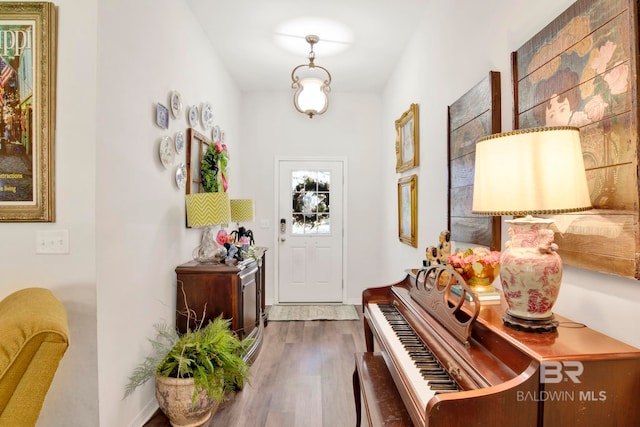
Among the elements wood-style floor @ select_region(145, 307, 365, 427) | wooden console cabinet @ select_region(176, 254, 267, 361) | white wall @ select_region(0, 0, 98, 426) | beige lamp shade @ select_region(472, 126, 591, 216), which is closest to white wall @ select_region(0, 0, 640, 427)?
white wall @ select_region(0, 0, 98, 426)

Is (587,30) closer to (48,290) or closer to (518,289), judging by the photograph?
(518,289)

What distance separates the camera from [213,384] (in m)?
2.06

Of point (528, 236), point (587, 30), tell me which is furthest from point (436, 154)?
point (528, 236)

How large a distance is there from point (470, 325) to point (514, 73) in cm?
114

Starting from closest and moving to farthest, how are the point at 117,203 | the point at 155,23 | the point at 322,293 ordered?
the point at 117,203, the point at 155,23, the point at 322,293

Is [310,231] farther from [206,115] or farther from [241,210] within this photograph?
[206,115]

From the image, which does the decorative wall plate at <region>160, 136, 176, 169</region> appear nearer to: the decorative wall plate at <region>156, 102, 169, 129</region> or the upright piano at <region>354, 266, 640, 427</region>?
the decorative wall plate at <region>156, 102, 169, 129</region>

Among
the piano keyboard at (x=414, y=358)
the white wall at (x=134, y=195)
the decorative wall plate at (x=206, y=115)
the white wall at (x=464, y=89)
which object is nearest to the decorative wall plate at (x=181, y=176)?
the white wall at (x=134, y=195)

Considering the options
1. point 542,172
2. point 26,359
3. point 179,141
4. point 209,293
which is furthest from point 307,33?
point 26,359

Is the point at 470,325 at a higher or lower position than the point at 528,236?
lower

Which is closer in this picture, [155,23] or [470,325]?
[470,325]

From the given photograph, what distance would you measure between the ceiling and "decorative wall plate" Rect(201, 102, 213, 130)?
67 cm

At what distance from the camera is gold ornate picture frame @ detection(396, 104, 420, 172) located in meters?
3.13

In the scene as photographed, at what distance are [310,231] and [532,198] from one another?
3984 mm
